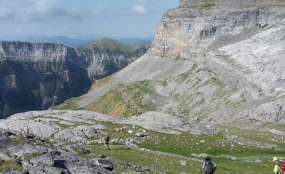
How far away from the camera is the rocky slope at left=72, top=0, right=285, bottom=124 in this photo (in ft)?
321

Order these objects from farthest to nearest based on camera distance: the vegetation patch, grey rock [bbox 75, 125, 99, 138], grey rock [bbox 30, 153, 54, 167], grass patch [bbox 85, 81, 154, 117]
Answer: grass patch [bbox 85, 81, 154, 117]
grey rock [bbox 75, 125, 99, 138]
grey rock [bbox 30, 153, 54, 167]
the vegetation patch

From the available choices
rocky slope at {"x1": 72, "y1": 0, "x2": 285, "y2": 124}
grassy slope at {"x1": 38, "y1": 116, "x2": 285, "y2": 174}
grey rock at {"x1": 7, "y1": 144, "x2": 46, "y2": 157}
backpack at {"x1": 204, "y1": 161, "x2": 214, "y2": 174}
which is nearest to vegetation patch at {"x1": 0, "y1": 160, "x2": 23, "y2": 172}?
grey rock at {"x1": 7, "y1": 144, "x2": 46, "y2": 157}

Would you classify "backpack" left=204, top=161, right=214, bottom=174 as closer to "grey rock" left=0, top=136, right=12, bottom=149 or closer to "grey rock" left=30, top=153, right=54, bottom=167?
"grey rock" left=30, top=153, right=54, bottom=167

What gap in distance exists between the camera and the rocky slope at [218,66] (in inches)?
3853

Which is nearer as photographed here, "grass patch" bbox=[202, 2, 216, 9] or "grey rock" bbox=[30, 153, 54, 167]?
"grey rock" bbox=[30, 153, 54, 167]

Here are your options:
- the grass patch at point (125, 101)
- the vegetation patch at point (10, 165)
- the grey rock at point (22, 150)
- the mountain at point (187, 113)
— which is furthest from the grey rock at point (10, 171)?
the grass patch at point (125, 101)

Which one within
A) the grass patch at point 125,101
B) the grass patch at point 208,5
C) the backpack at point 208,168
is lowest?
the grass patch at point 125,101

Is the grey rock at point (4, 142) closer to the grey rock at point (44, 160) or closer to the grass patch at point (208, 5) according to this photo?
the grey rock at point (44, 160)

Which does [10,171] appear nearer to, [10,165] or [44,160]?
[10,165]

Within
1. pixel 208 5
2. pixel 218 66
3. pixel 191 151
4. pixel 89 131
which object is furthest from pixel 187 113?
pixel 208 5

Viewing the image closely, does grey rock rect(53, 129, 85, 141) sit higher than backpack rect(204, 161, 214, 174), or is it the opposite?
backpack rect(204, 161, 214, 174)

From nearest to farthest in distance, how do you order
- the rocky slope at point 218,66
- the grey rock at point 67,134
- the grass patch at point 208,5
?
the grey rock at point 67,134
the rocky slope at point 218,66
the grass patch at point 208,5

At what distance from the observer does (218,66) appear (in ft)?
426

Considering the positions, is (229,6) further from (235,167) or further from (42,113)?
(235,167)
